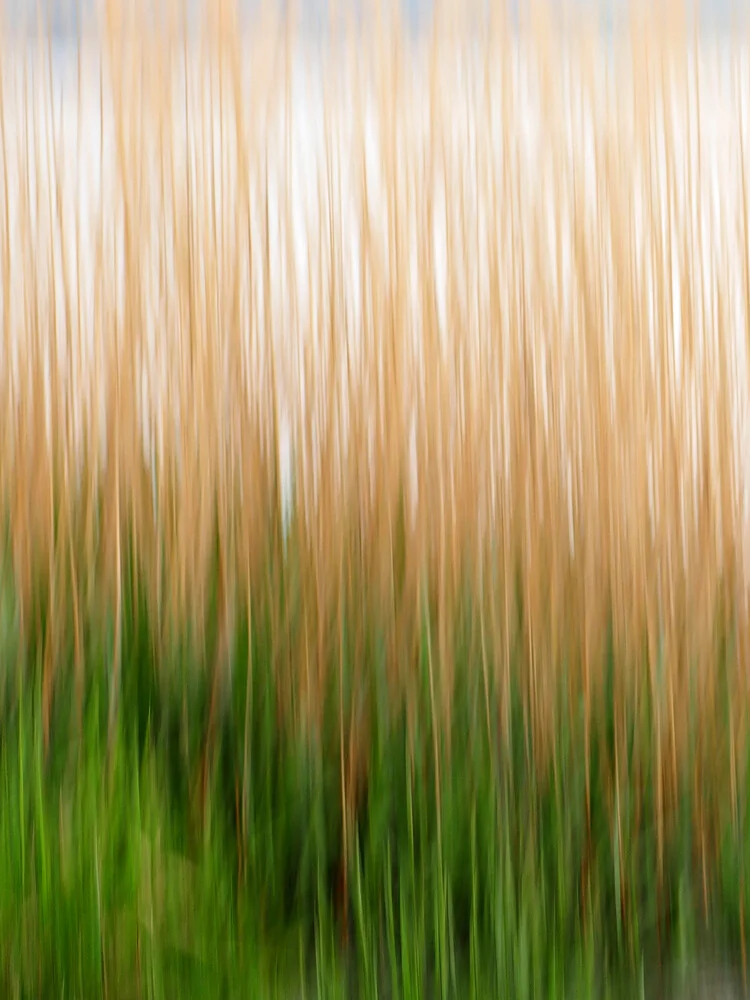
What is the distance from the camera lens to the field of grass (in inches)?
35.9

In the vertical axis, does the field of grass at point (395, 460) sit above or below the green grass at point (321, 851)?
above

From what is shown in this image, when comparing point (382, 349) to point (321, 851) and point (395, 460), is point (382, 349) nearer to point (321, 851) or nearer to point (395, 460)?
Result: point (395, 460)

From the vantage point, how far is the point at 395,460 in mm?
924

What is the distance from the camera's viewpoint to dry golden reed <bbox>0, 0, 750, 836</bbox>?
93cm

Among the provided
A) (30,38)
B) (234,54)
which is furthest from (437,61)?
(30,38)

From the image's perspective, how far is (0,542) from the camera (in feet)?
3.10

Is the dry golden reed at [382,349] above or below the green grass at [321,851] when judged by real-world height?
above

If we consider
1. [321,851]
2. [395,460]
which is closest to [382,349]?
[395,460]

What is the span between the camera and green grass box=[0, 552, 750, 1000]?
87cm

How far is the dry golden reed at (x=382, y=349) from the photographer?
3.05 ft

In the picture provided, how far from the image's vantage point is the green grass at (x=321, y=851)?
2.85 feet

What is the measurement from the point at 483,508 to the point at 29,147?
1.78 ft

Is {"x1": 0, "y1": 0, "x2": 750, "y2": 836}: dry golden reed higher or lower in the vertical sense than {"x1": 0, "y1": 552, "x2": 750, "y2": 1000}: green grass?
higher

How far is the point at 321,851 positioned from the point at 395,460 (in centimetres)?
35
